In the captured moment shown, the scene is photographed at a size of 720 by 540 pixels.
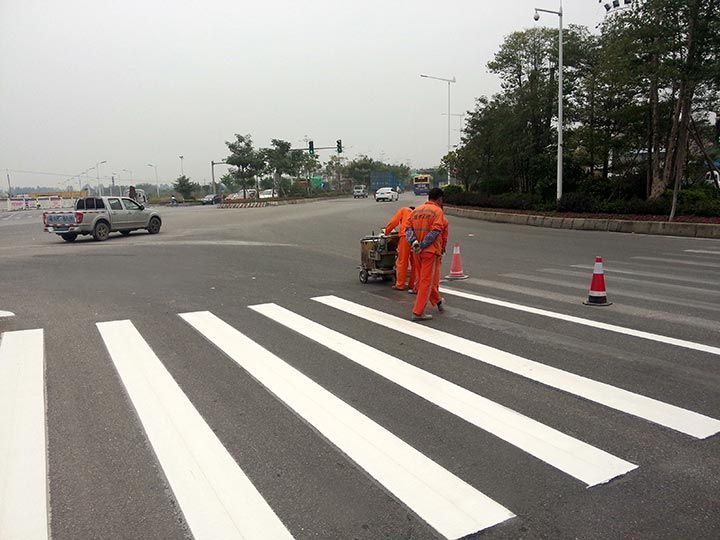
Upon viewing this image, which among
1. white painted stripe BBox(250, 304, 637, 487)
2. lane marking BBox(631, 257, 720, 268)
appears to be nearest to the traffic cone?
white painted stripe BBox(250, 304, 637, 487)

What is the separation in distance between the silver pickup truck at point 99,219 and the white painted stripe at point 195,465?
687 inches

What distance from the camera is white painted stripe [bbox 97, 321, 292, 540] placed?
10.0 ft

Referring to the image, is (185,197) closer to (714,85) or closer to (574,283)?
(714,85)

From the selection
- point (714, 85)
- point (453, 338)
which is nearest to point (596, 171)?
point (714, 85)

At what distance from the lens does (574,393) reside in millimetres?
4859

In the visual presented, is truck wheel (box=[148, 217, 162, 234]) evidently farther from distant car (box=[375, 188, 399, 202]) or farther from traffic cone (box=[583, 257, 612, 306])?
distant car (box=[375, 188, 399, 202])

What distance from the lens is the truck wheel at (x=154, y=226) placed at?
958 inches

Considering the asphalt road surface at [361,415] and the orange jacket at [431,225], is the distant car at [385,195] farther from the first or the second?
the orange jacket at [431,225]

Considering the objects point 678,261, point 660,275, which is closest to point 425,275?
point 660,275

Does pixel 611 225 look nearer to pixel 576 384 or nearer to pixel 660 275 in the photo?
pixel 660 275

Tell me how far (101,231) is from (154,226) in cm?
295

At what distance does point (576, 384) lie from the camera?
5.07 meters

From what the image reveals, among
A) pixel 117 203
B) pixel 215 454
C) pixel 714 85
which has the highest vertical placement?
pixel 714 85

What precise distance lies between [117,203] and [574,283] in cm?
1896
